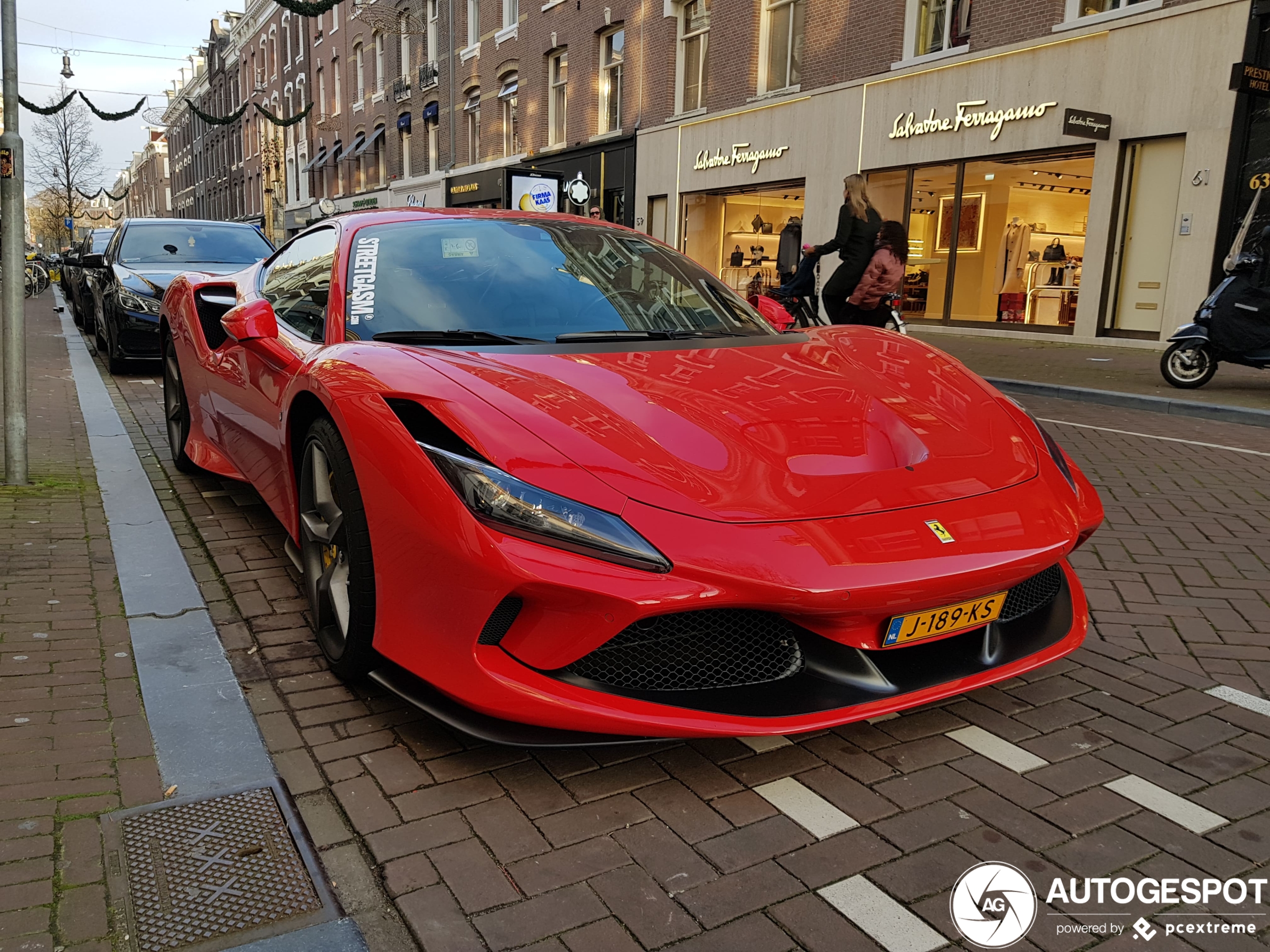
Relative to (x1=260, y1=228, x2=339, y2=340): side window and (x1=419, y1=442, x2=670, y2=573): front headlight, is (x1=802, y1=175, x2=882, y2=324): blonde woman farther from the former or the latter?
(x1=419, y1=442, x2=670, y2=573): front headlight

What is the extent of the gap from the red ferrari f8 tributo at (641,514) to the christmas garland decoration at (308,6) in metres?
14.1

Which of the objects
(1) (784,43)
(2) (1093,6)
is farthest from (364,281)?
(1) (784,43)

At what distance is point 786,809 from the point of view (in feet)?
7.50

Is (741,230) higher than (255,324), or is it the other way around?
(741,230)

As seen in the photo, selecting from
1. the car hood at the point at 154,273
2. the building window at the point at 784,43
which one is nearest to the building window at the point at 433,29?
the building window at the point at 784,43

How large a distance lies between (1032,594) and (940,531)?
0.54 metres

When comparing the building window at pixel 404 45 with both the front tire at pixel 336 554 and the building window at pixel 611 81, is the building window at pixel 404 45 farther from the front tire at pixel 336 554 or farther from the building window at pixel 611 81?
the front tire at pixel 336 554

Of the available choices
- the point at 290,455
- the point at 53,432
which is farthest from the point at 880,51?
the point at 290,455

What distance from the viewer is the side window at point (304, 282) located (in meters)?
3.47

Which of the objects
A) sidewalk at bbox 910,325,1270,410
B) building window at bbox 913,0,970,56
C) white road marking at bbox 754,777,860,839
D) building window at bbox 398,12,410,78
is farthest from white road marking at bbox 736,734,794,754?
building window at bbox 398,12,410,78

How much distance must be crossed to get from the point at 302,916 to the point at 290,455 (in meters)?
1.77

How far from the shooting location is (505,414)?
2.44 metres

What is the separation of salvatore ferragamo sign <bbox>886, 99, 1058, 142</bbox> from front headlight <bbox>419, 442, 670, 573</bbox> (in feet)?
49.5

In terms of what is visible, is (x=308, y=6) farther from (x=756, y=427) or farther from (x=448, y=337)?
(x=756, y=427)
